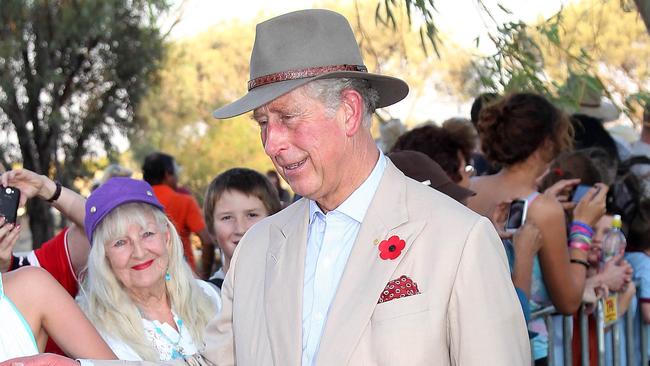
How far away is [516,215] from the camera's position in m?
4.75

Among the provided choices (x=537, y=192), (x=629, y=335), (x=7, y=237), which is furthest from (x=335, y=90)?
(x=629, y=335)

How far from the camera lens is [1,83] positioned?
13.3 m

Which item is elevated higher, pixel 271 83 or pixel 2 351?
pixel 271 83

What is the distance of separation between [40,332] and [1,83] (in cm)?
1051

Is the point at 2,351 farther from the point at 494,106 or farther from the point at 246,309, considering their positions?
the point at 494,106

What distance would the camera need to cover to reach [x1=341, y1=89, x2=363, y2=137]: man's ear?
2.64 meters

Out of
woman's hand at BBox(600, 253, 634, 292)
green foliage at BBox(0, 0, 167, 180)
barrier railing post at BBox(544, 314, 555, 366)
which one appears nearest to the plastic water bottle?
woman's hand at BBox(600, 253, 634, 292)

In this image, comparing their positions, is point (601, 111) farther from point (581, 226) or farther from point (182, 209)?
point (182, 209)

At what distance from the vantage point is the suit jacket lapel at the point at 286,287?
258 centimetres

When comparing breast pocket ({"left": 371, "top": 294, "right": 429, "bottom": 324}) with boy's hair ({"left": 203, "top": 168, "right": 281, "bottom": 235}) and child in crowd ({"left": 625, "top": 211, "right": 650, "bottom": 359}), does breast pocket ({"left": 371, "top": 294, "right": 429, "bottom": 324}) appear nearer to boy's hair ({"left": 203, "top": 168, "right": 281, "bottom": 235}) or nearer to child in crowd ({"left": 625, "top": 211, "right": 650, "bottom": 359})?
boy's hair ({"left": 203, "top": 168, "right": 281, "bottom": 235})

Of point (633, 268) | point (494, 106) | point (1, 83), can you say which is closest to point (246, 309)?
point (494, 106)

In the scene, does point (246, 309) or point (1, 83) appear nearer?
point (246, 309)

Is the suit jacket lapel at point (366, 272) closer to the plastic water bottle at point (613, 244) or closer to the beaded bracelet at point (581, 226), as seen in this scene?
the beaded bracelet at point (581, 226)

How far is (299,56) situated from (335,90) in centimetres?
14
